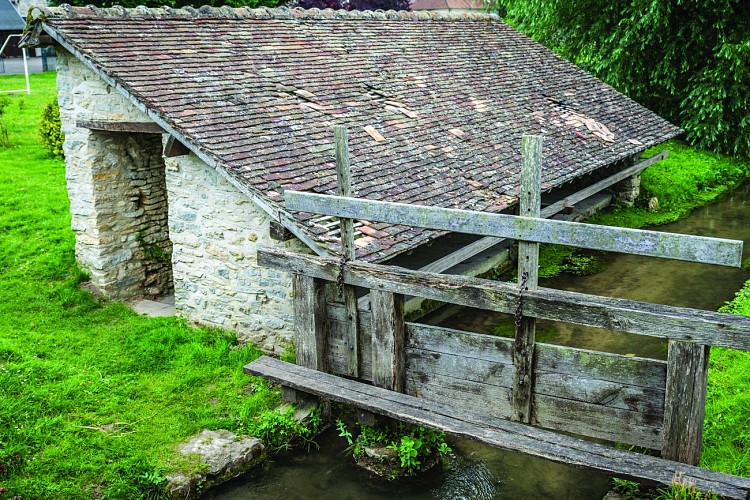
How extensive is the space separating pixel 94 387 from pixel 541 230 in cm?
479

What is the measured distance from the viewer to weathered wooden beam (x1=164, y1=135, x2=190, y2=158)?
7.64 meters

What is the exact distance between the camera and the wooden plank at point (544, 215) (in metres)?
8.77

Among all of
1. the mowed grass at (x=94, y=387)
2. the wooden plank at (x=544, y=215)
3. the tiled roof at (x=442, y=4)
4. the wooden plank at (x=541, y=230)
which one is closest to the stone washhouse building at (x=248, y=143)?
the mowed grass at (x=94, y=387)

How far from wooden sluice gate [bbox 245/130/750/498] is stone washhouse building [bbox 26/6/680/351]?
957 mm

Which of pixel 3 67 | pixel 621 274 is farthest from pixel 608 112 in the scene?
pixel 3 67

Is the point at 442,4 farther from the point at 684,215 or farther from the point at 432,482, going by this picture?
the point at 432,482

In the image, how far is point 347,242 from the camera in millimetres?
5805

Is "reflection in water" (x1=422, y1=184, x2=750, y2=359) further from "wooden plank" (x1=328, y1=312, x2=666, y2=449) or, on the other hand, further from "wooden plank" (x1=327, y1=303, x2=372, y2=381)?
"wooden plank" (x1=328, y1=312, x2=666, y2=449)

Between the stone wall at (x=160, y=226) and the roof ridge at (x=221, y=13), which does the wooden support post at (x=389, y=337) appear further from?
the roof ridge at (x=221, y=13)

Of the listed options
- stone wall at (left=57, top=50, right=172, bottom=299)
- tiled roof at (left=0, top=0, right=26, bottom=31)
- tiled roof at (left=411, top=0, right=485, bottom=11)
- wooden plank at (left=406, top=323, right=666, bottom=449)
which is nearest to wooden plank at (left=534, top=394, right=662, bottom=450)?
wooden plank at (left=406, top=323, right=666, bottom=449)

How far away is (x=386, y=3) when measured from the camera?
30422 mm

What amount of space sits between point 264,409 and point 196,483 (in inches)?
44.7

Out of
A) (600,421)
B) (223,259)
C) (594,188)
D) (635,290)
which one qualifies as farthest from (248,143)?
(594,188)

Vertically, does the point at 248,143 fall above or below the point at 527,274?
above
